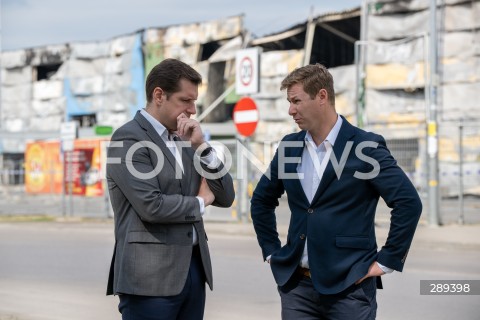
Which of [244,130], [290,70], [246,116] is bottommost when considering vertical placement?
[244,130]

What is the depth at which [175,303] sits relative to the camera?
441cm

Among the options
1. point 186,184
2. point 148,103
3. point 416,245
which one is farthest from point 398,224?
point 416,245

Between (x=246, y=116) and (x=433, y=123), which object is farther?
(x=246, y=116)

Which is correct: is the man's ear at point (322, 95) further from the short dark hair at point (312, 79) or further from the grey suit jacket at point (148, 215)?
the grey suit jacket at point (148, 215)

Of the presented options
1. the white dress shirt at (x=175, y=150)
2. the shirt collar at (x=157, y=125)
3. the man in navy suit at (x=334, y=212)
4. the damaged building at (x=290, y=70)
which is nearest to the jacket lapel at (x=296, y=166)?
the man in navy suit at (x=334, y=212)

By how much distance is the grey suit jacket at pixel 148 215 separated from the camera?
4.32 m

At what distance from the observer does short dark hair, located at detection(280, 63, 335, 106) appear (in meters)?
4.55

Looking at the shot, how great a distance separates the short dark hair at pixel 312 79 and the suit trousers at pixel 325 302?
0.91 m

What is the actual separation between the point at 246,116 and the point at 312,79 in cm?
1488

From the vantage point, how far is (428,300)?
966cm

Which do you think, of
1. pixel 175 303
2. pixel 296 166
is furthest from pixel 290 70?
pixel 175 303

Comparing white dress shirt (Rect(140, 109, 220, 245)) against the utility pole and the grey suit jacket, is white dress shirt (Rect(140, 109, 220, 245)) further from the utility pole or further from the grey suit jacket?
the utility pole

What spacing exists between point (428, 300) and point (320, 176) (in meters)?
5.49

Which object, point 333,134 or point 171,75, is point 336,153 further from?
point 171,75
